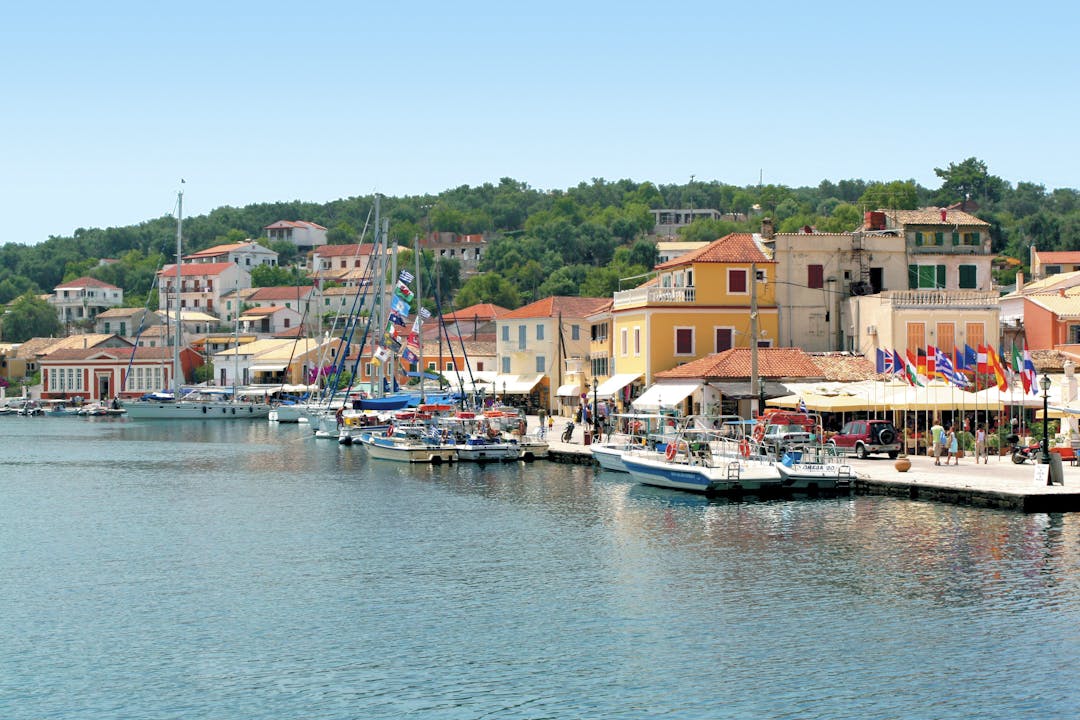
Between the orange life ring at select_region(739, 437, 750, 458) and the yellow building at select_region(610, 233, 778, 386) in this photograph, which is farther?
the yellow building at select_region(610, 233, 778, 386)

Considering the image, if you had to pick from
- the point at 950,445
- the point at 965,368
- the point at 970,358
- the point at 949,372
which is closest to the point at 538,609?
the point at 950,445

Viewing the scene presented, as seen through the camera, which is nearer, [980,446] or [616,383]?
[980,446]

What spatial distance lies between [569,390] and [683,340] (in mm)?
18982

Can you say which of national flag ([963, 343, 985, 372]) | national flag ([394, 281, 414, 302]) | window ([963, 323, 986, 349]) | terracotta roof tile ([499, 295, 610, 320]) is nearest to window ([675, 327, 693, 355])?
window ([963, 323, 986, 349])

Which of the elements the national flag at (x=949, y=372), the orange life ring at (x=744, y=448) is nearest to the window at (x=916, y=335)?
the national flag at (x=949, y=372)

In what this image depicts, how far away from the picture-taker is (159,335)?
164 meters

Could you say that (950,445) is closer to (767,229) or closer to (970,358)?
(970,358)

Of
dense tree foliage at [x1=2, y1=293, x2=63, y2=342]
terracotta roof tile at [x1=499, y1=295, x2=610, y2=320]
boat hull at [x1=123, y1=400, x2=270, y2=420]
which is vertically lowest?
boat hull at [x1=123, y1=400, x2=270, y2=420]

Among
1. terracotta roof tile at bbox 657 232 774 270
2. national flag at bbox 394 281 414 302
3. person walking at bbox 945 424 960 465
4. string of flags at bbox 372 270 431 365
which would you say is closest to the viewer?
person walking at bbox 945 424 960 465

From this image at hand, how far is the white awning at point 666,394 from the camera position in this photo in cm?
6412

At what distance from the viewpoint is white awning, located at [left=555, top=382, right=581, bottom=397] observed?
3528 inches

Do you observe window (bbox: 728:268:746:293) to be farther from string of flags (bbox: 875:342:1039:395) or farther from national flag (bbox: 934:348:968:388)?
national flag (bbox: 934:348:968:388)

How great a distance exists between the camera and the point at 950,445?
50.4 metres

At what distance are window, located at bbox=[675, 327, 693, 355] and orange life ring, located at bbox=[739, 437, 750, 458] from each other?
20.9m
